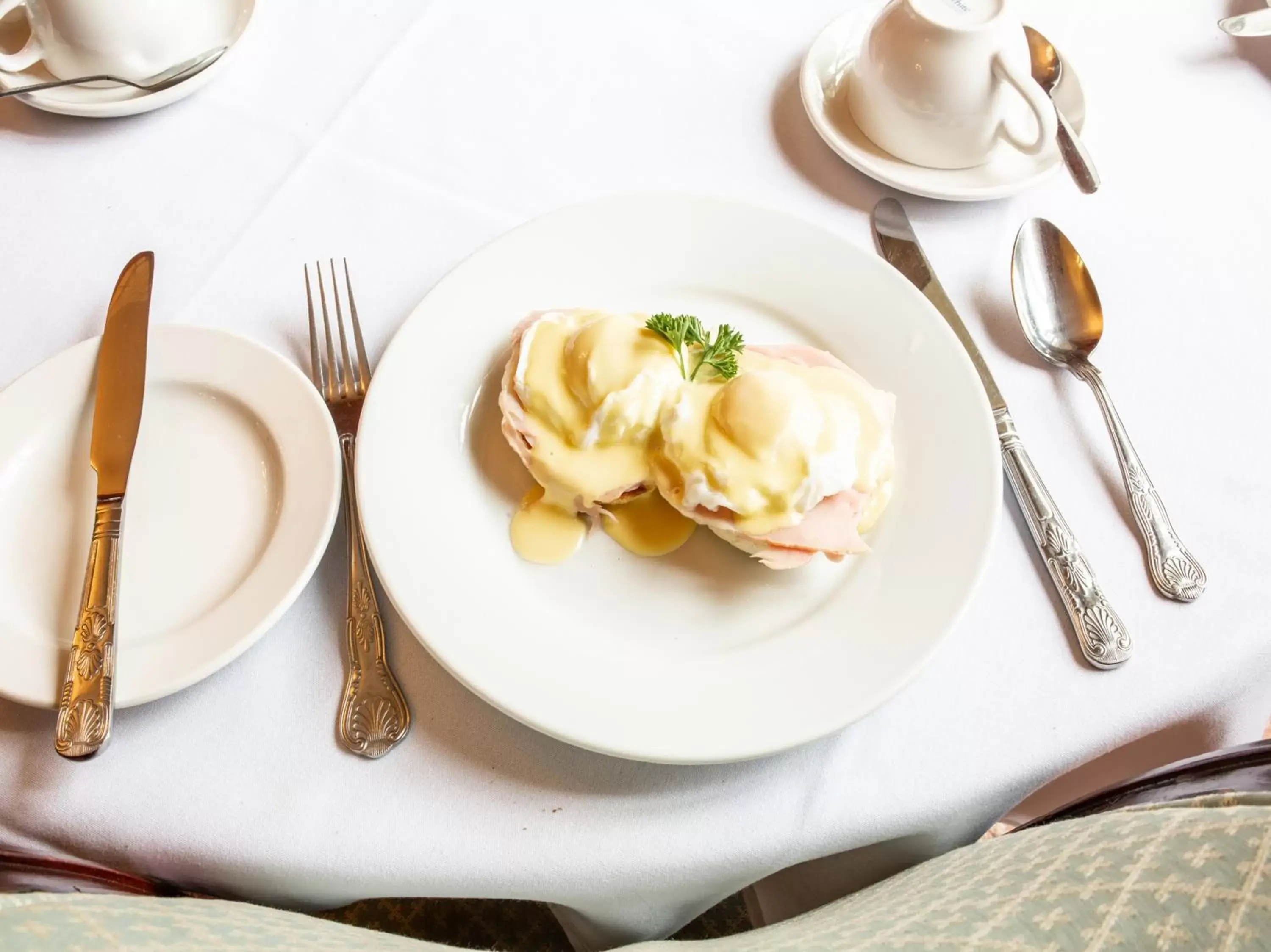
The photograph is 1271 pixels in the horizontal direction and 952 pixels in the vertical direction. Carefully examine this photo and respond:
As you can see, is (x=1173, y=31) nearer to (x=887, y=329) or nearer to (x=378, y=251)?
(x=887, y=329)

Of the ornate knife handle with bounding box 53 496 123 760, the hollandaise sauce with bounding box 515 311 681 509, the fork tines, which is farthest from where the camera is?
the fork tines

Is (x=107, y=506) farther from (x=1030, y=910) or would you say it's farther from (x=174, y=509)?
(x=1030, y=910)

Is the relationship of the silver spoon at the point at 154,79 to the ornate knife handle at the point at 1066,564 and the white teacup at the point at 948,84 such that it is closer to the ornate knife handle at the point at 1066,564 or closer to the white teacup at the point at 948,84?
the white teacup at the point at 948,84

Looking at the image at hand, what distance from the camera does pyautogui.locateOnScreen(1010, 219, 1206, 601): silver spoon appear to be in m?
0.80

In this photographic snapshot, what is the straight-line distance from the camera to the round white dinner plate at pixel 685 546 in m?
0.69

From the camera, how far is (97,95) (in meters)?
1.04

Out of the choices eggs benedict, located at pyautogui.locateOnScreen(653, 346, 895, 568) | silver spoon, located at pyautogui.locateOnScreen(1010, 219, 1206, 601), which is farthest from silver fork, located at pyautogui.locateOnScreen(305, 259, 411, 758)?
silver spoon, located at pyautogui.locateOnScreen(1010, 219, 1206, 601)

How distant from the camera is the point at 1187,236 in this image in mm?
1015

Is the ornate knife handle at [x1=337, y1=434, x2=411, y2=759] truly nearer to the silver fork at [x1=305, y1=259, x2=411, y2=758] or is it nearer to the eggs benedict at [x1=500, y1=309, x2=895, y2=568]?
the silver fork at [x1=305, y1=259, x2=411, y2=758]

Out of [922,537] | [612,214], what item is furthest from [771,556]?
[612,214]

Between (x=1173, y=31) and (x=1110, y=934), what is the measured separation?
119 centimetres

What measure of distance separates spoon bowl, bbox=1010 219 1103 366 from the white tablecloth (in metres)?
0.02

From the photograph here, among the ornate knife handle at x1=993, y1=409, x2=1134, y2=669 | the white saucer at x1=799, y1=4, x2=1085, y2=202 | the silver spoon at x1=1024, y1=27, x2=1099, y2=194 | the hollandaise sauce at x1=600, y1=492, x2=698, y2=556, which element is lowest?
the hollandaise sauce at x1=600, y1=492, x2=698, y2=556

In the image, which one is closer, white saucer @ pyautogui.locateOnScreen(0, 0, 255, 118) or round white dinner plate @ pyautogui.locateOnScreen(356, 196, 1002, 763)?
round white dinner plate @ pyautogui.locateOnScreen(356, 196, 1002, 763)
